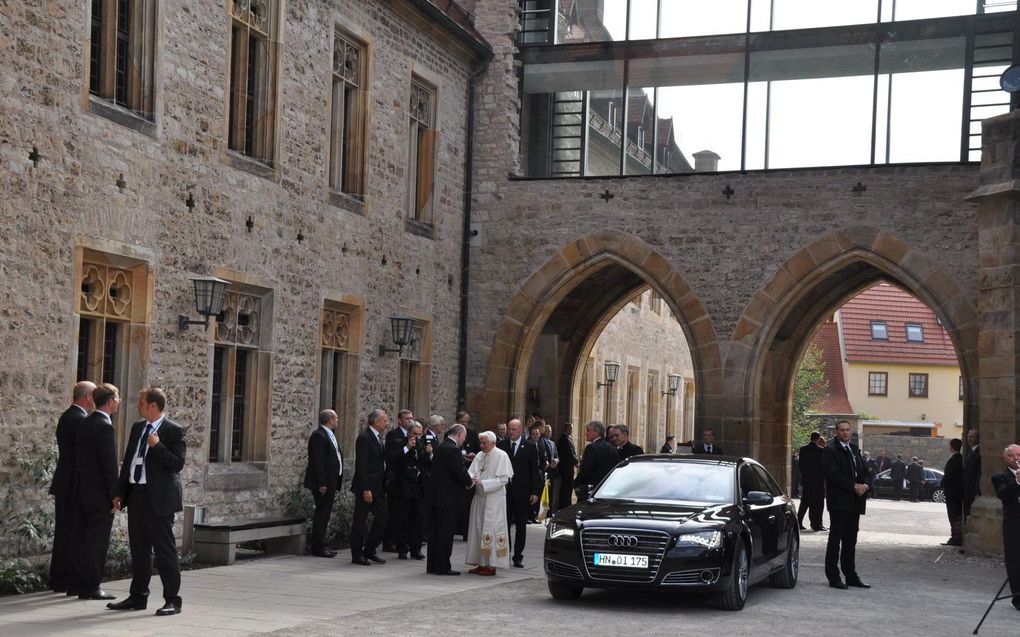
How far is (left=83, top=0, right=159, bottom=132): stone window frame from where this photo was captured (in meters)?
12.9

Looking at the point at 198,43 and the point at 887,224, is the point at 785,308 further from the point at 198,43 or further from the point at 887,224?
the point at 198,43

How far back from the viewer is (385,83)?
1861 cm

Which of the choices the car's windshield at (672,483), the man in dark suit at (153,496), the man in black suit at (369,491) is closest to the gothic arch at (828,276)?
the man in black suit at (369,491)

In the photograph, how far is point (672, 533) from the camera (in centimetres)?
1066

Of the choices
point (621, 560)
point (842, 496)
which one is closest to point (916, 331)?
point (842, 496)

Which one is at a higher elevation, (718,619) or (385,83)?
(385,83)

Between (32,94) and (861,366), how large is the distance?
162 ft

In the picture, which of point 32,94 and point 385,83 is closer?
point 32,94

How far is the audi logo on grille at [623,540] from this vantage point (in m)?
10.7

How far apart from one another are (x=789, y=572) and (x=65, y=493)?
21.0ft

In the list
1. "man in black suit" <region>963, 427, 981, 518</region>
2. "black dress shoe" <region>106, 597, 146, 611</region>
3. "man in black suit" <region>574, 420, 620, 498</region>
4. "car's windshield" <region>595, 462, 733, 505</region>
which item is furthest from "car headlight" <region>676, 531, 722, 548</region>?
"man in black suit" <region>963, 427, 981, 518</region>

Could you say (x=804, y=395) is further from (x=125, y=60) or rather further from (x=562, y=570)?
(x=562, y=570)

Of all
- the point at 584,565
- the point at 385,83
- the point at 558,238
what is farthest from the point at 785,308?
the point at 584,565

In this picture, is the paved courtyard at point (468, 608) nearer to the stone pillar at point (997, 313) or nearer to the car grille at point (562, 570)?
the car grille at point (562, 570)
